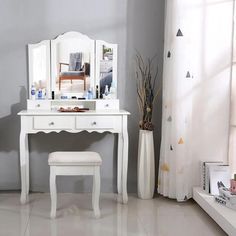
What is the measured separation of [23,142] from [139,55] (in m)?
1.40

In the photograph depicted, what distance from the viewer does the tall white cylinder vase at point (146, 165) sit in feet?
13.0

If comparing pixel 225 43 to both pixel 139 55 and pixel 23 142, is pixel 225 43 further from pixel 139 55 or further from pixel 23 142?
pixel 23 142

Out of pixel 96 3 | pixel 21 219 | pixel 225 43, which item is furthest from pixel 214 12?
pixel 21 219

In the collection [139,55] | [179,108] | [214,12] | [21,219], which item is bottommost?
[21,219]

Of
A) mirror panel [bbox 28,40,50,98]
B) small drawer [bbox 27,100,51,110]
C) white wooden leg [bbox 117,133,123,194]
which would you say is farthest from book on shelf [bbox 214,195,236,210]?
mirror panel [bbox 28,40,50,98]

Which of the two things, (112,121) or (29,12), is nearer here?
(112,121)

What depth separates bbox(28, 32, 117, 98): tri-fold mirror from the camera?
4.09m

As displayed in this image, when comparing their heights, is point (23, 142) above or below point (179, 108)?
below

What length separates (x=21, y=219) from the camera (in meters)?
3.38

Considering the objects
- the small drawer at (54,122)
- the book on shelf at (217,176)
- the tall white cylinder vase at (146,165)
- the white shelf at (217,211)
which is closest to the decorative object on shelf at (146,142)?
the tall white cylinder vase at (146,165)

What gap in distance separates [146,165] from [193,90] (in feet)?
2.66

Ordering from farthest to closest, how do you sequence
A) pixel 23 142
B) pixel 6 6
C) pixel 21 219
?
pixel 6 6
pixel 23 142
pixel 21 219

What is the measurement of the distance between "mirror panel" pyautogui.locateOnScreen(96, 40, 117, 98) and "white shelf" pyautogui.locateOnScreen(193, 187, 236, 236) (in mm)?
1240

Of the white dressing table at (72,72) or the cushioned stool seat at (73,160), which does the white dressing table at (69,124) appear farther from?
the cushioned stool seat at (73,160)
